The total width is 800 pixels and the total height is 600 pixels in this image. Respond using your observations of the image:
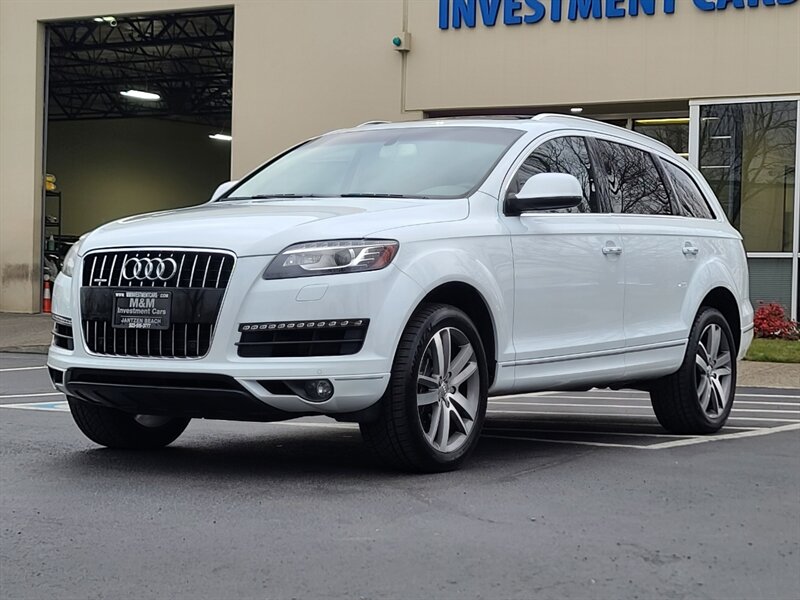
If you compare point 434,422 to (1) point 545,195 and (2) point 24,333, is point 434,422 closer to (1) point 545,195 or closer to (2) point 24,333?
(1) point 545,195

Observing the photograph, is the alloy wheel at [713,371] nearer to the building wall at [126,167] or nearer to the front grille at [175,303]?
the front grille at [175,303]

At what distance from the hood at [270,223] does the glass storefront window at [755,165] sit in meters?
12.5

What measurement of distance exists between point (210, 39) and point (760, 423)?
2399cm

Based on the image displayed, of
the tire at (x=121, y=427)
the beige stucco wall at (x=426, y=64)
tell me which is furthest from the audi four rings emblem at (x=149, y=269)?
the beige stucco wall at (x=426, y=64)

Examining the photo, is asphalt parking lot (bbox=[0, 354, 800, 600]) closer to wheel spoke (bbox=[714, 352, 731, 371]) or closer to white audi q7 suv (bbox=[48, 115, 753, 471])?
white audi q7 suv (bbox=[48, 115, 753, 471])

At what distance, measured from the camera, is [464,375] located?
252 inches

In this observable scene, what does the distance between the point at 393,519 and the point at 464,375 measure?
1.33 m

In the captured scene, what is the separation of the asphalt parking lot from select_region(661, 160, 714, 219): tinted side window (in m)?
1.54

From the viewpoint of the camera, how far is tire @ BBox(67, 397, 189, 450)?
22.7 feet

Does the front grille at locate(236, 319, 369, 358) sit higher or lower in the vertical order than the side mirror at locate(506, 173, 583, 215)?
lower

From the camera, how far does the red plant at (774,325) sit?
17.1 meters

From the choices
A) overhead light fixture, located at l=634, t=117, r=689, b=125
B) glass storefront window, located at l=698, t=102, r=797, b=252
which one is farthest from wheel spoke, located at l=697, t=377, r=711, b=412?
overhead light fixture, located at l=634, t=117, r=689, b=125

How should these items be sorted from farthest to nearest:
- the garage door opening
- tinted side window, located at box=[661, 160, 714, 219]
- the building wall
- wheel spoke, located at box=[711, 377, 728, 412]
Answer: the building wall < the garage door opening < tinted side window, located at box=[661, 160, 714, 219] < wheel spoke, located at box=[711, 377, 728, 412]

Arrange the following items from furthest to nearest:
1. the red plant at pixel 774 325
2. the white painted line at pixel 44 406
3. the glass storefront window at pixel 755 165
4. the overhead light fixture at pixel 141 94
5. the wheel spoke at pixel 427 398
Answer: the overhead light fixture at pixel 141 94 → the glass storefront window at pixel 755 165 → the red plant at pixel 774 325 → the white painted line at pixel 44 406 → the wheel spoke at pixel 427 398
